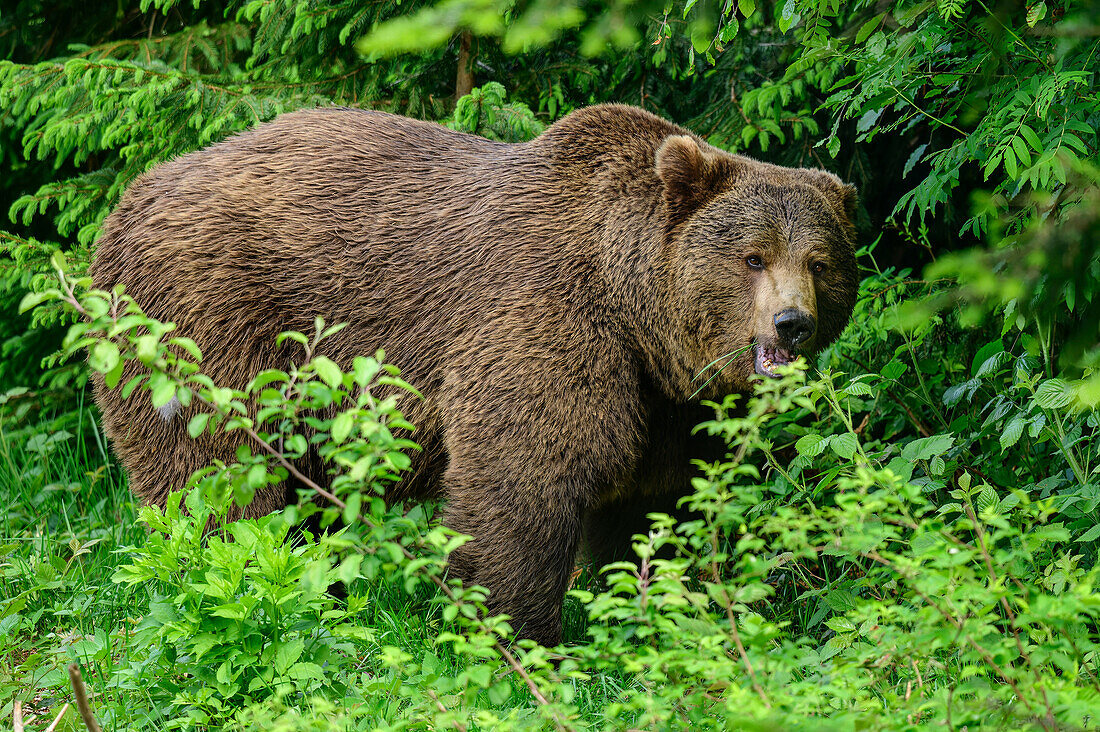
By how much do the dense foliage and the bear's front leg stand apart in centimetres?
22

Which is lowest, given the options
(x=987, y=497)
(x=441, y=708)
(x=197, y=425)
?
(x=441, y=708)

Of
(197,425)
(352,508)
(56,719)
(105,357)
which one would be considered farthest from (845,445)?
(56,719)

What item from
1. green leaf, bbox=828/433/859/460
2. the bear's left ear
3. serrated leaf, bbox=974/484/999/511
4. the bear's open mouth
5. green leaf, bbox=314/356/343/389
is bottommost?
serrated leaf, bbox=974/484/999/511

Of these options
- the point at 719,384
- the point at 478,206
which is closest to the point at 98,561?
the point at 478,206

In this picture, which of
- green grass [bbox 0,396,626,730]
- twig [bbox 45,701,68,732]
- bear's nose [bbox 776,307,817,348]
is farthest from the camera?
bear's nose [bbox 776,307,817,348]

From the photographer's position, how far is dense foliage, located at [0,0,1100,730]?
2629 millimetres

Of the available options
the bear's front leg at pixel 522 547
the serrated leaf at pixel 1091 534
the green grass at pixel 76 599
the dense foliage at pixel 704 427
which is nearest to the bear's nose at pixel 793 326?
the dense foliage at pixel 704 427

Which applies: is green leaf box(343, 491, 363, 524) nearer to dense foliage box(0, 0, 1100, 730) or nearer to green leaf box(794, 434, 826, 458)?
dense foliage box(0, 0, 1100, 730)

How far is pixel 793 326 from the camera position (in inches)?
166

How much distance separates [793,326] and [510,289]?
4.06 ft

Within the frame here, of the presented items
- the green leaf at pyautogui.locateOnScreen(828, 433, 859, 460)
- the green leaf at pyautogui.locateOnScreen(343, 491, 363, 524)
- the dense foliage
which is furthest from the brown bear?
the green leaf at pyautogui.locateOnScreen(343, 491, 363, 524)

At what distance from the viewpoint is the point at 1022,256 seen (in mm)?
1981

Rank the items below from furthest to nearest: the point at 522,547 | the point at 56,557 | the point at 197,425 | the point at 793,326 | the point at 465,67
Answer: the point at 465,67, the point at 56,557, the point at 522,547, the point at 793,326, the point at 197,425

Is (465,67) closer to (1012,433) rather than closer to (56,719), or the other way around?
(1012,433)
